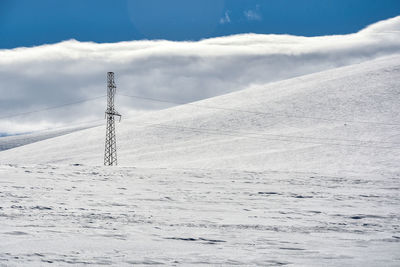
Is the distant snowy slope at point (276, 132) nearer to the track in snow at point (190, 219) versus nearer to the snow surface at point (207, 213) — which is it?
the snow surface at point (207, 213)

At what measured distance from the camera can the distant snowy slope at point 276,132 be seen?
31188mm

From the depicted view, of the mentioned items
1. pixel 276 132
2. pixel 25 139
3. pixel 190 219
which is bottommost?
pixel 190 219

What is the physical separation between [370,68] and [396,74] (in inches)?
250

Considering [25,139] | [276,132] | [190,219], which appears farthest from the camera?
[25,139]

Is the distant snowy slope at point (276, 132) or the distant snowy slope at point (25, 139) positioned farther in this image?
the distant snowy slope at point (25, 139)

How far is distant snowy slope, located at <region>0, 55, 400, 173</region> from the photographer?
31.2 m

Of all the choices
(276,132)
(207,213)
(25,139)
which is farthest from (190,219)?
(25,139)

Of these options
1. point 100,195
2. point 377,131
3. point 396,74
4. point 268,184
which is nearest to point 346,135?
point 377,131

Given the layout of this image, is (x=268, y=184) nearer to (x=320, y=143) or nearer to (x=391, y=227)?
(x=391, y=227)

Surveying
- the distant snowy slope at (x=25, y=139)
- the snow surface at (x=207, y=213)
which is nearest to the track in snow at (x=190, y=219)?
the snow surface at (x=207, y=213)

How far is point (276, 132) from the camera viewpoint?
129ft

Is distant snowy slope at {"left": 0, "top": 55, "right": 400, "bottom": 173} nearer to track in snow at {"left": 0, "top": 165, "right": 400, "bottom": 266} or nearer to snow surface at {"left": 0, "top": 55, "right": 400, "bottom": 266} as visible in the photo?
snow surface at {"left": 0, "top": 55, "right": 400, "bottom": 266}

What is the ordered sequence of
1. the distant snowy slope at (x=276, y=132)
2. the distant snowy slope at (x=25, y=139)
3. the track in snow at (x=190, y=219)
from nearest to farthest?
the track in snow at (x=190, y=219), the distant snowy slope at (x=276, y=132), the distant snowy slope at (x=25, y=139)

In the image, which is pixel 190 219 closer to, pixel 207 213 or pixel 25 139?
pixel 207 213
